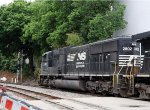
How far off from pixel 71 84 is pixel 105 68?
216 inches

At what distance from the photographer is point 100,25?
31.9m

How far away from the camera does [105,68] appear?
73.7 feet

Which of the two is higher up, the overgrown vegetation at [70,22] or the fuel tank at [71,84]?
the overgrown vegetation at [70,22]

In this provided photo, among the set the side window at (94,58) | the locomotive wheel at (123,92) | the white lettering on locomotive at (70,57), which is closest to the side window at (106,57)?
the side window at (94,58)

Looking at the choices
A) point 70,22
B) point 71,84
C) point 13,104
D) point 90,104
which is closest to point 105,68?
point 71,84

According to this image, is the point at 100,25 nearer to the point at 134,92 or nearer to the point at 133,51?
the point at 133,51

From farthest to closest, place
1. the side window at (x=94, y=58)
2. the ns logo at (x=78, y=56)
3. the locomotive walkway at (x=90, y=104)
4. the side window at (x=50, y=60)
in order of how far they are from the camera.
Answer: the side window at (x=50, y=60) → the ns logo at (x=78, y=56) → the side window at (x=94, y=58) → the locomotive walkway at (x=90, y=104)

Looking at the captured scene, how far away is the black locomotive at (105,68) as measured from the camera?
1902 cm

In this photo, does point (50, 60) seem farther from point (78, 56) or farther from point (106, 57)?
point (106, 57)

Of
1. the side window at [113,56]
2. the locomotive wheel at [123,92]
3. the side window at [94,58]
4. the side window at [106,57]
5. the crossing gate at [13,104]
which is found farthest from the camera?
the side window at [94,58]

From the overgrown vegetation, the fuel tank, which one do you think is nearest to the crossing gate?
the fuel tank

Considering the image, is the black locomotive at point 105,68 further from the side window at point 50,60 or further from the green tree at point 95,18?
the green tree at point 95,18

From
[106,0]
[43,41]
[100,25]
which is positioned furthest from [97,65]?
[43,41]

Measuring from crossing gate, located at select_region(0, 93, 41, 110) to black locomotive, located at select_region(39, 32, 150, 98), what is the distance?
7583mm
